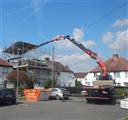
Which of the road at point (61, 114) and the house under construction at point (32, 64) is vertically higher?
the house under construction at point (32, 64)

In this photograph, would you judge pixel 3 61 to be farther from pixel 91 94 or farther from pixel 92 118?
pixel 92 118

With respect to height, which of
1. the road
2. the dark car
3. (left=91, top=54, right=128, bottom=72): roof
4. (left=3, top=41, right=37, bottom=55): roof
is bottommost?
the road

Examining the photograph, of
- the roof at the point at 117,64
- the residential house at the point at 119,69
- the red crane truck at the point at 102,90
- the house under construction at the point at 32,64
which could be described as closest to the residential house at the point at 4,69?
the house under construction at the point at 32,64

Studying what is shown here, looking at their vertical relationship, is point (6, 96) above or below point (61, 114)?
above

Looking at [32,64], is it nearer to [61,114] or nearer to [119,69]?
[119,69]

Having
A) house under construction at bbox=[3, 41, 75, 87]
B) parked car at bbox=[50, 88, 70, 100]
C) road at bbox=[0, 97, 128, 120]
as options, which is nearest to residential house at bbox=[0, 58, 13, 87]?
house under construction at bbox=[3, 41, 75, 87]

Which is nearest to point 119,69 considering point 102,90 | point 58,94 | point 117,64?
point 117,64

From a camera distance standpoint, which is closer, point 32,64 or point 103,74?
point 103,74

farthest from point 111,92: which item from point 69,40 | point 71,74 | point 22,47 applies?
point 71,74

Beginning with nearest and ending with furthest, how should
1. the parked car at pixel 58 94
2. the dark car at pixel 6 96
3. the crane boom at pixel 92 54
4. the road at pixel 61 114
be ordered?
1. the road at pixel 61 114
2. the dark car at pixel 6 96
3. the crane boom at pixel 92 54
4. the parked car at pixel 58 94

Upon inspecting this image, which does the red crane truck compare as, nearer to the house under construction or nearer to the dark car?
the dark car

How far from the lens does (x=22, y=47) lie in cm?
7138

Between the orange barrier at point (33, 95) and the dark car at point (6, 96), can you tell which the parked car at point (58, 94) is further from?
the dark car at point (6, 96)

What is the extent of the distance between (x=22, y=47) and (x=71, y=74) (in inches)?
1618
